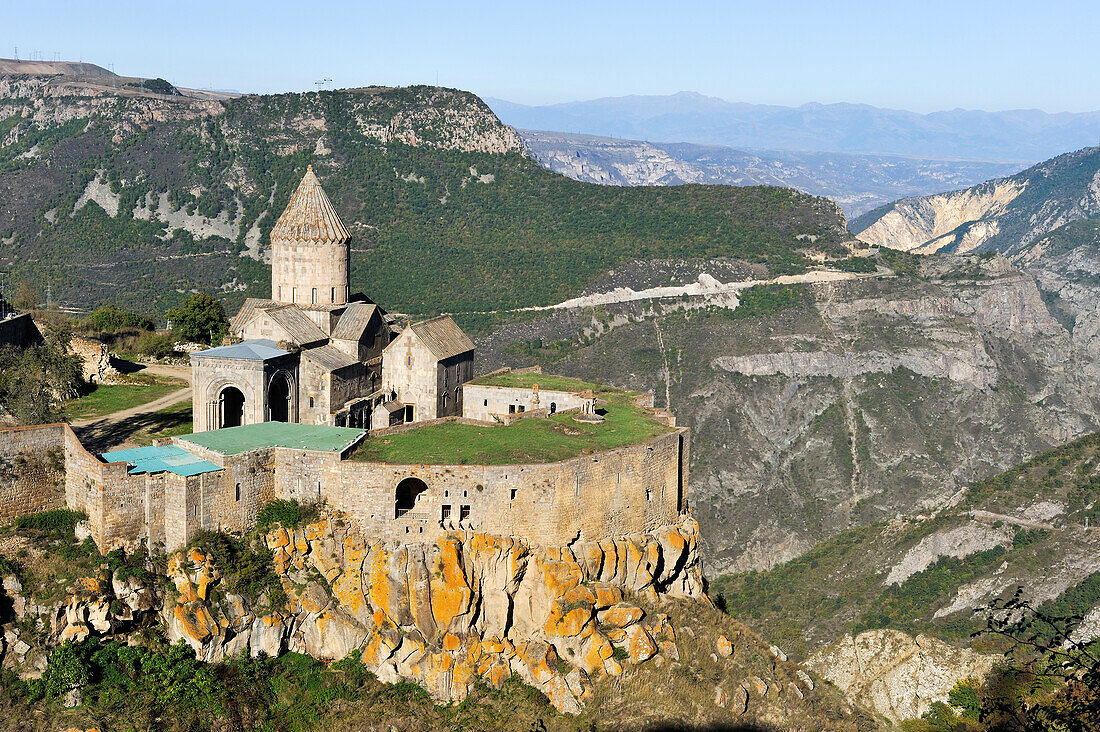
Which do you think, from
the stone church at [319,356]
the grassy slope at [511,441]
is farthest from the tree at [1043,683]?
the stone church at [319,356]

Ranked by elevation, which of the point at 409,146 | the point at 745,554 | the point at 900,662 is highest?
the point at 409,146

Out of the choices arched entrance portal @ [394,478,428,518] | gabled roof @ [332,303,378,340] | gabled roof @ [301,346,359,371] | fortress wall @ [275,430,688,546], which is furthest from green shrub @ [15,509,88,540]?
gabled roof @ [332,303,378,340]

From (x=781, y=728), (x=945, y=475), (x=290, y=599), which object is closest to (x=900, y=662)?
(x=781, y=728)

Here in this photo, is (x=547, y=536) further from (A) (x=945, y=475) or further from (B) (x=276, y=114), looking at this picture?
(B) (x=276, y=114)

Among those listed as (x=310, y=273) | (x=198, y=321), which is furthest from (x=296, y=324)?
(x=198, y=321)

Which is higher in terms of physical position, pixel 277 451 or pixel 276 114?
pixel 276 114
